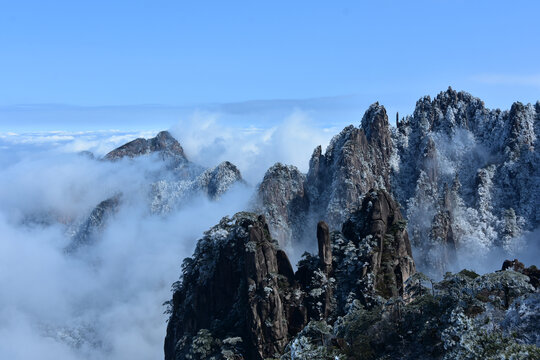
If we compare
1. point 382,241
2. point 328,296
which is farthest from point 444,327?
point 382,241

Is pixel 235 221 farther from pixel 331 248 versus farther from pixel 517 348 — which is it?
pixel 517 348

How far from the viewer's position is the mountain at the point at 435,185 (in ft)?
538

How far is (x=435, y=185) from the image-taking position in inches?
7269

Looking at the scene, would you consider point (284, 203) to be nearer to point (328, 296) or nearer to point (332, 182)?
point (332, 182)

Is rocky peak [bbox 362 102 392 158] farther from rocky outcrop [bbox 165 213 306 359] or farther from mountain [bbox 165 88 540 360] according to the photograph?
rocky outcrop [bbox 165 213 306 359]

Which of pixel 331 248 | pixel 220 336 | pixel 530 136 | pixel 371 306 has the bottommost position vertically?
pixel 220 336

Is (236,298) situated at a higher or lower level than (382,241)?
lower

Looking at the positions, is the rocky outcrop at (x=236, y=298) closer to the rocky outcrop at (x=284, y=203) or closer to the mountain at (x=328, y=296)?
the mountain at (x=328, y=296)

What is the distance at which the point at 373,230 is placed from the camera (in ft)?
275

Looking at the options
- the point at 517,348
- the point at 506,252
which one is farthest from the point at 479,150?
the point at 517,348

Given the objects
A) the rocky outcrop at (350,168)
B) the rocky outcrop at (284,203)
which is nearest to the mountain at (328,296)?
the rocky outcrop at (350,168)

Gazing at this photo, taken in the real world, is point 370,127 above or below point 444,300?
above

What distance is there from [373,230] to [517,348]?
46.5 meters

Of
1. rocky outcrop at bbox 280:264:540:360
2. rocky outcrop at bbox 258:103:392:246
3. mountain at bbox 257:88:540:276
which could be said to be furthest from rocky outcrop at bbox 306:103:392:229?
rocky outcrop at bbox 280:264:540:360
